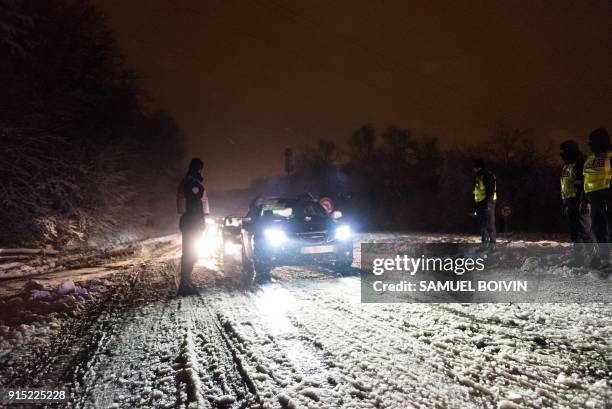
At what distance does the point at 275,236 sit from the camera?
7.75m

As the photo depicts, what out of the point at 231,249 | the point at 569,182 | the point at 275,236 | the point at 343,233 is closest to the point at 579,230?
the point at 569,182

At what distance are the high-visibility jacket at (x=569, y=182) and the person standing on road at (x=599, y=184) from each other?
2.05 feet

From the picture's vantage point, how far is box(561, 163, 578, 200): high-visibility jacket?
7.10m

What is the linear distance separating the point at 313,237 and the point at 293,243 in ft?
1.45

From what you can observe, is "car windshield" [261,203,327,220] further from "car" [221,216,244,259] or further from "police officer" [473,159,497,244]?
"police officer" [473,159,497,244]

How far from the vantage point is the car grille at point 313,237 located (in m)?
7.82

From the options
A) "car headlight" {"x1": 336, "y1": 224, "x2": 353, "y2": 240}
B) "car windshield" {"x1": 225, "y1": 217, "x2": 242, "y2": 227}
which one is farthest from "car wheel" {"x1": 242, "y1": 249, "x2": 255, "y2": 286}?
"car windshield" {"x1": 225, "y1": 217, "x2": 242, "y2": 227}

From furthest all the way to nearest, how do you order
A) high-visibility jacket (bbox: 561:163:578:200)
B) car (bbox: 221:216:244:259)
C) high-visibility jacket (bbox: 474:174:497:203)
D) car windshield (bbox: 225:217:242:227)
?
car windshield (bbox: 225:217:242:227) → car (bbox: 221:216:244:259) → high-visibility jacket (bbox: 474:174:497:203) → high-visibility jacket (bbox: 561:163:578:200)

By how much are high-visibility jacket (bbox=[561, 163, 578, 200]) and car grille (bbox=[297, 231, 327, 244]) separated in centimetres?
458

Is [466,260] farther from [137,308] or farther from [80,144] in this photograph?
[80,144]

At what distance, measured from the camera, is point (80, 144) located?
19.4 meters

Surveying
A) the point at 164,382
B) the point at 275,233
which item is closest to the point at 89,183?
the point at 275,233

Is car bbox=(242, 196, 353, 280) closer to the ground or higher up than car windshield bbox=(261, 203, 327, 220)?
closer to the ground

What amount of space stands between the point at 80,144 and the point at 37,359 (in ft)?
60.7
